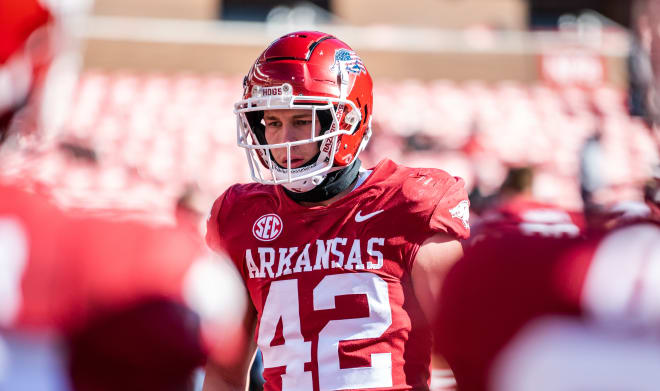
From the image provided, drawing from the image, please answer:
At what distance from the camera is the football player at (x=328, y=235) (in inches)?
75.5

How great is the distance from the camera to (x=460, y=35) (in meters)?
14.1

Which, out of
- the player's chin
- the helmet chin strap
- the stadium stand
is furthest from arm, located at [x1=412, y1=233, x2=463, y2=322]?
the stadium stand

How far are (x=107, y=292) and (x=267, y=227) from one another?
108cm

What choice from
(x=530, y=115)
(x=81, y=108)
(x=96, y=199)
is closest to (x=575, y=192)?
(x=530, y=115)

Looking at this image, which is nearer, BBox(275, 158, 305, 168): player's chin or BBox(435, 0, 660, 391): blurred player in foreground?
BBox(435, 0, 660, 391): blurred player in foreground

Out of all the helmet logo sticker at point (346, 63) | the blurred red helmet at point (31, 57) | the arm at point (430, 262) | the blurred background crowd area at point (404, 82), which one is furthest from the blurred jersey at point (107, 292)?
the blurred background crowd area at point (404, 82)

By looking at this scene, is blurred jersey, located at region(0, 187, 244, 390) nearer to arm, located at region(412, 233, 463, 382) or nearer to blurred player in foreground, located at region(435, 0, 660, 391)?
blurred player in foreground, located at region(435, 0, 660, 391)

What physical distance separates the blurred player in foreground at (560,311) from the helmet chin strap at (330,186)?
1197mm

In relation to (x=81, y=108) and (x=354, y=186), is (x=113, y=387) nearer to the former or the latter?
(x=354, y=186)

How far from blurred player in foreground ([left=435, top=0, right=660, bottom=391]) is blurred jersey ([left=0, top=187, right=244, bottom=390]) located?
1.23 feet

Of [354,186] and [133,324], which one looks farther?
[354,186]

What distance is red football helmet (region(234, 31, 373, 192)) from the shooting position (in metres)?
2.11

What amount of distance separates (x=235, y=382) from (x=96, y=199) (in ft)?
3.51

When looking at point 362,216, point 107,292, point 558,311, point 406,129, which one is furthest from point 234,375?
point 406,129
